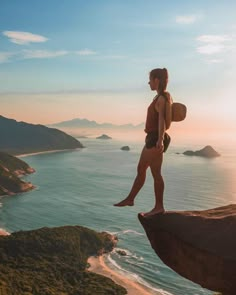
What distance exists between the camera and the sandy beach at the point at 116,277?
69.8 m

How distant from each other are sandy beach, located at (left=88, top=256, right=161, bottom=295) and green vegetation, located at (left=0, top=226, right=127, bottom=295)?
146 centimetres

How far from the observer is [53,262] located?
7888 centimetres

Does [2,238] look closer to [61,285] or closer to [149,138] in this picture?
[61,285]

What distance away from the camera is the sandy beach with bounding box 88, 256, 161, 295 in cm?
6979

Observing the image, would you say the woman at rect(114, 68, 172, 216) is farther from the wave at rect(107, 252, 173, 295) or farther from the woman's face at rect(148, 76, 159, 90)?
the wave at rect(107, 252, 173, 295)

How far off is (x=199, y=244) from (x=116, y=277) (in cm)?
6782

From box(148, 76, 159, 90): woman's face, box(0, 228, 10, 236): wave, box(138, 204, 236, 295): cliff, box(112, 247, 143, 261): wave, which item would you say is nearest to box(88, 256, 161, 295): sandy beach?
box(112, 247, 143, 261): wave

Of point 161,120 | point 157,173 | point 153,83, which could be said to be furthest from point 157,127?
point 157,173

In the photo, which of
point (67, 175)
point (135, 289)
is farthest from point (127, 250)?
point (67, 175)

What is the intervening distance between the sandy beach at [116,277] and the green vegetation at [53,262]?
1.46m

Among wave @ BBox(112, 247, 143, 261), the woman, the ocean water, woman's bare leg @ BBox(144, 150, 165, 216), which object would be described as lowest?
wave @ BBox(112, 247, 143, 261)

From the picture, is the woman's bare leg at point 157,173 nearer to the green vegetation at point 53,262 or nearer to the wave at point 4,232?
the green vegetation at point 53,262

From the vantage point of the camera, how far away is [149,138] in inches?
469

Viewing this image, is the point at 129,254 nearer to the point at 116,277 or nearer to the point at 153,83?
the point at 116,277
